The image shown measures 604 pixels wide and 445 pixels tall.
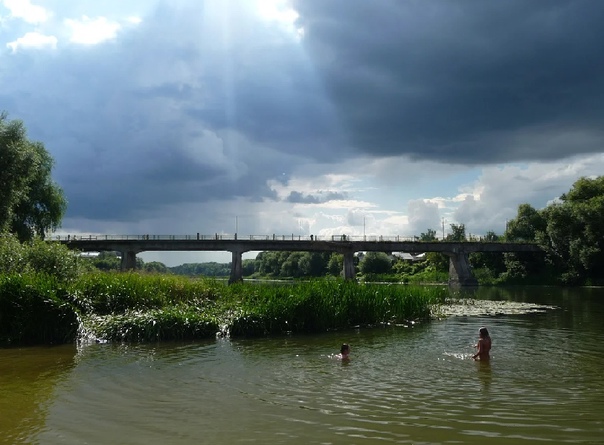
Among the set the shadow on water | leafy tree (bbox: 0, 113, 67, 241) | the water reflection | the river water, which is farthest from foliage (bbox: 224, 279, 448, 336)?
leafy tree (bbox: 0, 113, 67, 241)

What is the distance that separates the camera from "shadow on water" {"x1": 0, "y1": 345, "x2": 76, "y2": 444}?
10.5 meters

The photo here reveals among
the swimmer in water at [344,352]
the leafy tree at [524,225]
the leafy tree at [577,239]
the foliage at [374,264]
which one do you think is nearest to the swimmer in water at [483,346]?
the swimmer in water at [344,352]

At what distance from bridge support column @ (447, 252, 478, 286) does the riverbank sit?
62416mm

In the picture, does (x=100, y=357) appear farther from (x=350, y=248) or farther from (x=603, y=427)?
(x=350, y=248)

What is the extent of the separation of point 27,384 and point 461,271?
83.9 m

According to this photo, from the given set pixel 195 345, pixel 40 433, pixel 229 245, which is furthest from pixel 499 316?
pixel 229 245

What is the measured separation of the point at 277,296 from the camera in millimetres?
25922

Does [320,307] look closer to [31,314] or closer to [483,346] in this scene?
[483,346]

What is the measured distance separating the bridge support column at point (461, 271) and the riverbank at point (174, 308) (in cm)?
6242

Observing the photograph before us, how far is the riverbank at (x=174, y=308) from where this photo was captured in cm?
2167

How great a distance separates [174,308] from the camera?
2425cm

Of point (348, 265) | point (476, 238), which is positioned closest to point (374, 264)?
point (476, 238)

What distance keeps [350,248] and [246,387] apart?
262 feet

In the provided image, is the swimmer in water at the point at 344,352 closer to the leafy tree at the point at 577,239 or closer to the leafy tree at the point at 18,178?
the leafy tree at the point at 18,178
